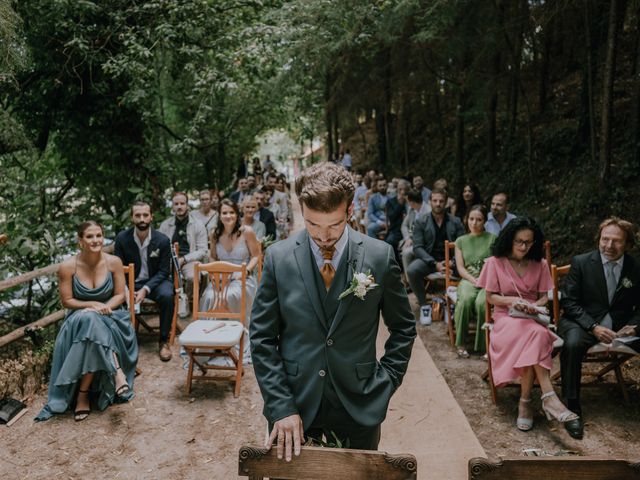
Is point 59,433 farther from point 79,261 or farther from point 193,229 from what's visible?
point 193,229

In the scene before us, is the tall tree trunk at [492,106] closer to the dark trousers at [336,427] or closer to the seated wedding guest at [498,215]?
the seated wedding guest at [498,215]

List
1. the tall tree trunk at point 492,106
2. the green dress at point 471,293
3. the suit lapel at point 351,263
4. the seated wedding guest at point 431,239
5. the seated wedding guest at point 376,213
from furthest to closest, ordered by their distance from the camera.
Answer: the tall tree trunk at point 492,106 < the seated wedding guest at point 376,213 < the seated wedding guest at point 431,239 < the green dress at point 471,293 < the suit lapel at point 351,263

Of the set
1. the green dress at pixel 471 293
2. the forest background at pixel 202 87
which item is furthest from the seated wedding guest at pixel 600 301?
the forest background at pixel 202 87

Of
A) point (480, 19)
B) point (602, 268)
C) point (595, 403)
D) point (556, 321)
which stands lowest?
point (595, 403)

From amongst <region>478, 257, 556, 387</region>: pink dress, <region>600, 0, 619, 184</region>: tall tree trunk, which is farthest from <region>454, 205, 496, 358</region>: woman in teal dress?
<region>600, 0, 619, 184</region>: tall tree trunk

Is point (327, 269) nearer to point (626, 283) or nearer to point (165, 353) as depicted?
point (626, 283)

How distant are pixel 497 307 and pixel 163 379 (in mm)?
3495

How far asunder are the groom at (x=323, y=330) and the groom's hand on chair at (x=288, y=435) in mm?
12

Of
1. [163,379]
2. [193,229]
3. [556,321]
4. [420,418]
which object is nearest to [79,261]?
[163,379]

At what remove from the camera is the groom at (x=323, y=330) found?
6.43ft

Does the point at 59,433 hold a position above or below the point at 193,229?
below

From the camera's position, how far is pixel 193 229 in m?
7.34

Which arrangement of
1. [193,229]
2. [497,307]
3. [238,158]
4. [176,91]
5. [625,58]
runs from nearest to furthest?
[497,307] → [193,229] → [176,91] → [625,58] → [238,158]

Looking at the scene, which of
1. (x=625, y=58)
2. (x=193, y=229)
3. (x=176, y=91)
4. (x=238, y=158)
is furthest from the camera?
(x=238, y=158)
